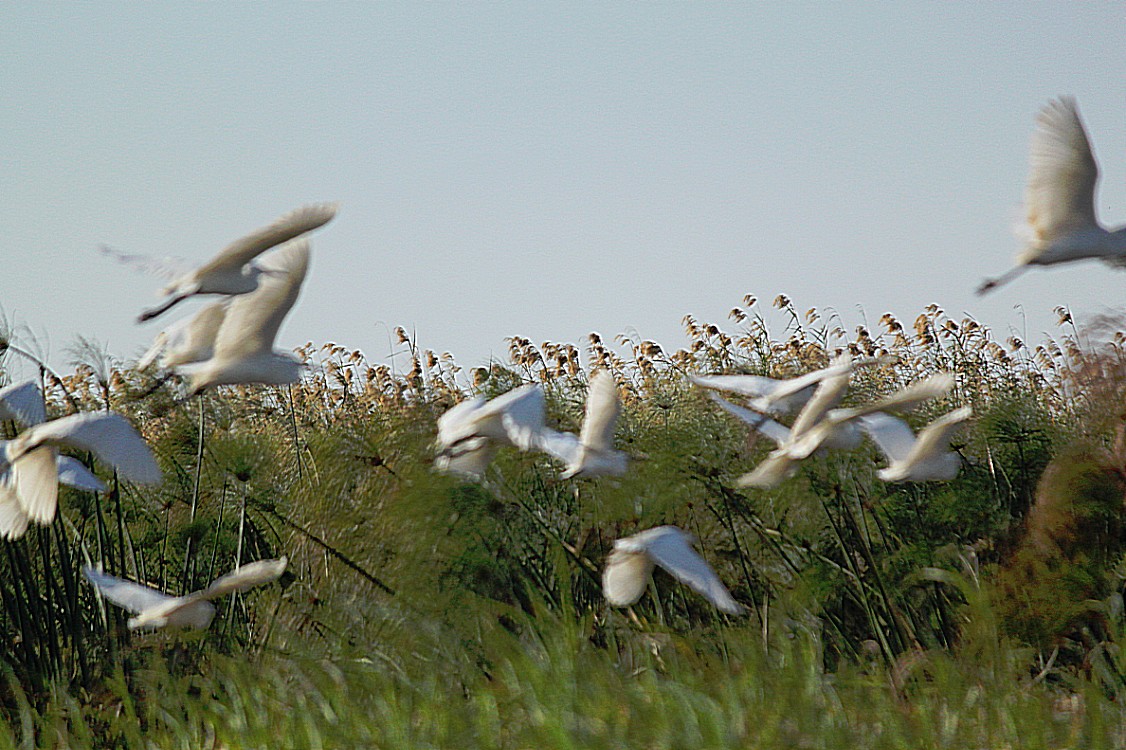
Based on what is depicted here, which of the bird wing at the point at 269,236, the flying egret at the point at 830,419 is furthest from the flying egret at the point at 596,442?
the bird wing at the point at 269,236

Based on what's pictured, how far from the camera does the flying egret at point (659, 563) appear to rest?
96.5 inches

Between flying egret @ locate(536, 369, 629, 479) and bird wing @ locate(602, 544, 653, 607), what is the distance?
0.59 feet

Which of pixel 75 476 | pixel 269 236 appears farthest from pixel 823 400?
pixel 75 476

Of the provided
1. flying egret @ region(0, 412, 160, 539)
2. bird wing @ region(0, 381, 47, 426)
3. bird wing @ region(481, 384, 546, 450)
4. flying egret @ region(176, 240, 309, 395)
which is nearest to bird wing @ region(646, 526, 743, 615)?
bird wing @ region(481, 384, 546, 450)

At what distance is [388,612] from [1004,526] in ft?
5.96

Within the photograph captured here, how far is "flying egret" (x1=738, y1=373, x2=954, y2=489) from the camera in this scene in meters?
2.48

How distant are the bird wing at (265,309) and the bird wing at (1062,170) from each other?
62.7 inches

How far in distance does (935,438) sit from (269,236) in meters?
1.43

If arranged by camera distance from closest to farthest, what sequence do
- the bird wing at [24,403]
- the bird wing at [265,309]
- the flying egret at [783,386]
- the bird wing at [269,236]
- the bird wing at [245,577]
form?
the bird wing at [269,236]
the bird wing at [245,577]
the flying egret at [783,386]
the bird wing at [265,309]
the bird wing at [24,403]

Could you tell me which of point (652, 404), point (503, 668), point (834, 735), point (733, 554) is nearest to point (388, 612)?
point (503, 668)

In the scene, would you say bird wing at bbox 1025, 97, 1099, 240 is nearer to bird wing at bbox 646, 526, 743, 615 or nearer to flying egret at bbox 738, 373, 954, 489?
flying egret at bbox 738, 373, 954, 489

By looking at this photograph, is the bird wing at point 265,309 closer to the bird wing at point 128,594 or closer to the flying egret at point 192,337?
the flying egret at point 192,337

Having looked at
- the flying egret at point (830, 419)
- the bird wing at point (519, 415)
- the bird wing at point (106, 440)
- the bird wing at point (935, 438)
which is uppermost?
the bird wing at point (106, 440)

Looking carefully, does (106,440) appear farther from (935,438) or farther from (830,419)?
(935,438)
